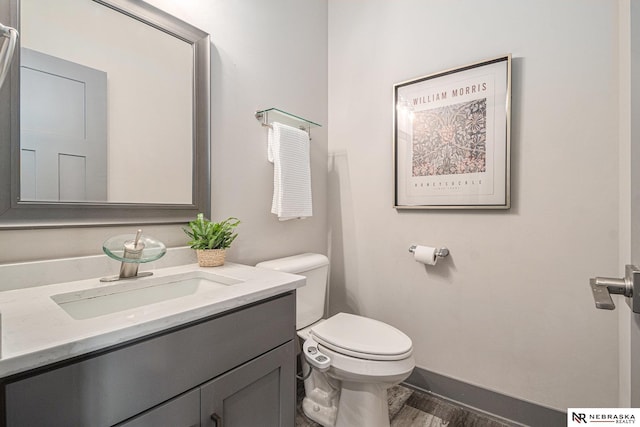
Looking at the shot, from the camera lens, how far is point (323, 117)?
1921 millimetres

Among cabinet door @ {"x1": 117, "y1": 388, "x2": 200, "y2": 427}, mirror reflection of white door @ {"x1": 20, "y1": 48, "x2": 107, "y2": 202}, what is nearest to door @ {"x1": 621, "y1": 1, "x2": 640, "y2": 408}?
cabinet door @ {"x1": 117, "y1": 388, "x2": 200, "y2": 427}

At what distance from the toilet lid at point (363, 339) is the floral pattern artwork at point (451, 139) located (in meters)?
0.85

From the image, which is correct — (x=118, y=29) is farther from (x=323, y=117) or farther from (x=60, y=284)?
(x=323, y=117)

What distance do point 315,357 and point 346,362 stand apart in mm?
127

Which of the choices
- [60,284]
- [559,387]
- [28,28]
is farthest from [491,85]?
[60,284]

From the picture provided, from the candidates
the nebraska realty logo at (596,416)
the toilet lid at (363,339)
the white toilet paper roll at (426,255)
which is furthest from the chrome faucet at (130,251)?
the nebraska realty logo at (596,416)

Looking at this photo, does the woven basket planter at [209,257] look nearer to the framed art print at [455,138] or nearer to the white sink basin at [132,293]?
the white sink basin at [132,293]

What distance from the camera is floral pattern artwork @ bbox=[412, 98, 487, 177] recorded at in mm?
1400

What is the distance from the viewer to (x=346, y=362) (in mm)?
1152

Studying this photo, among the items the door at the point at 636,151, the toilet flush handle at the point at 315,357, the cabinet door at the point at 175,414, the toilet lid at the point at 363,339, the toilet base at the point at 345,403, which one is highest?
the door at the point at 636,151

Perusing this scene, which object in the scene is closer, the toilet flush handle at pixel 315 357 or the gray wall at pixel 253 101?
the toilet flush handle at pixel 315 357

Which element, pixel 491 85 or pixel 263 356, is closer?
pixel 263 356

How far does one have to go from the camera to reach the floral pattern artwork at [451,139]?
1400 mm

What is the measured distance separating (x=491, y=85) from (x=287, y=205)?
1.15 metres
